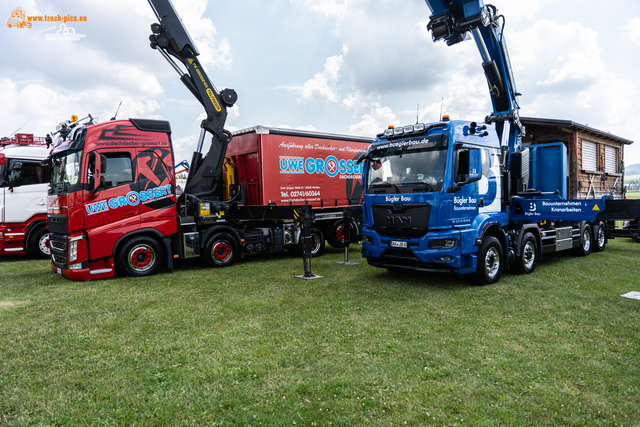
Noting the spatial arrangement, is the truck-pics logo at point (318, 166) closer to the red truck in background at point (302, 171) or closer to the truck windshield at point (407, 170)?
the red truck in background at point (302, 171)

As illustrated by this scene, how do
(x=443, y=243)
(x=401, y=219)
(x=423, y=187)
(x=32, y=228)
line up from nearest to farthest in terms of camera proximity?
(x=443, y=243) → (x=423, y=187) → (x=401, y=219) → (x=32, y=228)

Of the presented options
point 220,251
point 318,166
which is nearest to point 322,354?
point 220,251

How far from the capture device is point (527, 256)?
28.0 ft

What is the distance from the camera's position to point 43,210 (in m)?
11.3

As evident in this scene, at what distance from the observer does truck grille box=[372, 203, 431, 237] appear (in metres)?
6.88

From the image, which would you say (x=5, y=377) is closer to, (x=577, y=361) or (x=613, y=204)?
(x=577, y=361)

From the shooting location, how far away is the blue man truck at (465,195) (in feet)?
22.4

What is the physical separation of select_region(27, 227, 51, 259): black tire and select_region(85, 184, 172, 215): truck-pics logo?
15.6 feet

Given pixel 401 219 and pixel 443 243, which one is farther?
pixel 401 219

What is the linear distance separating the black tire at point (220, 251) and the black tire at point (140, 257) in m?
1.05

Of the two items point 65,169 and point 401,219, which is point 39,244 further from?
point 401,219

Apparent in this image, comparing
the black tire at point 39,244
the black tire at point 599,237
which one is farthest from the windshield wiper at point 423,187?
the black tire at point 39,244

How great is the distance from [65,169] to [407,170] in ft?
22.6

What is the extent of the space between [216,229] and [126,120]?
9.95ft
